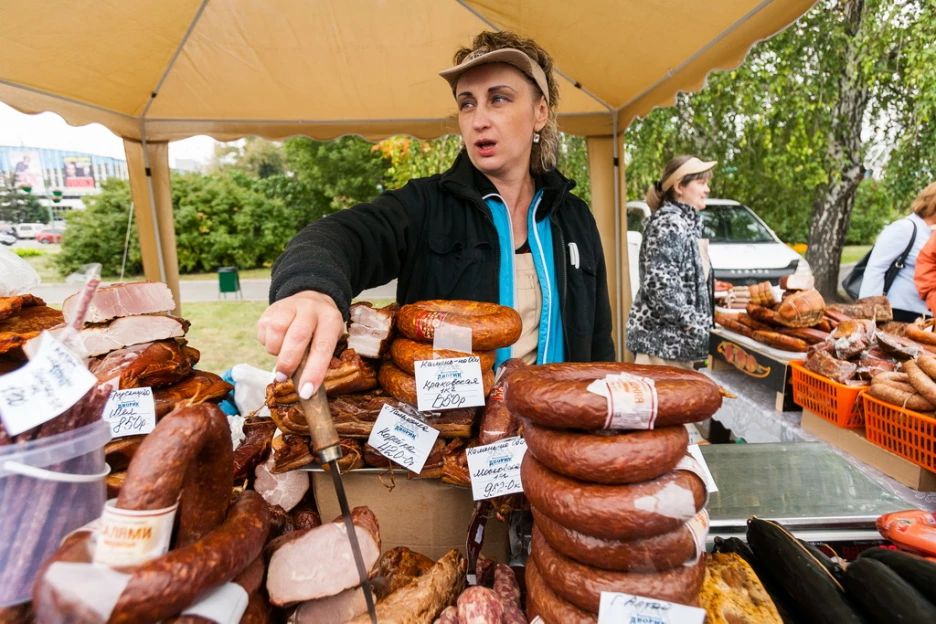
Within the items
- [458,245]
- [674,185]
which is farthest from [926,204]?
[458,245]

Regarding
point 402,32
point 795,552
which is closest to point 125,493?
point 795,552

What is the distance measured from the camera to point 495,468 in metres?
1.51

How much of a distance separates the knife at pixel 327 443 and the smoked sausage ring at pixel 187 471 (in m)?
0.18

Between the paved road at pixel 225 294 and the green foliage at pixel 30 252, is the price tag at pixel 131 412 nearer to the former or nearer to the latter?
the green foliage at pixel 30 252

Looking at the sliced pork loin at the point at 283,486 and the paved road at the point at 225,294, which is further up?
the paved road at the point at 225,294

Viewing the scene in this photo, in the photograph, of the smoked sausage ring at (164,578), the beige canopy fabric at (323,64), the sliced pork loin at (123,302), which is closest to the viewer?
the smoked sausage ring at (164,578)

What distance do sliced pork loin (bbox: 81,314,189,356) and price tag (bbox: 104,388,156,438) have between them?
0.26 m

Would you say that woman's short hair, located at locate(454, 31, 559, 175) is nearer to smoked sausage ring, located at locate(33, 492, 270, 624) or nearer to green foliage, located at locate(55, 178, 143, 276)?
smoked sausage ring, located at locate(33, 492, 270, 624)

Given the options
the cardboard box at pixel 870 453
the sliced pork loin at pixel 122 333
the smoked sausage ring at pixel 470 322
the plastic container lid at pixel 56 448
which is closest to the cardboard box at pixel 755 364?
the cardboard box at pixel 870 453

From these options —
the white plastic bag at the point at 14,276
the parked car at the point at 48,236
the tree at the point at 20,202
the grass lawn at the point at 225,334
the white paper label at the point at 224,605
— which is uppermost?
the tree at the point at 20,202

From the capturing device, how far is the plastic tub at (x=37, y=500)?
36.7 inches

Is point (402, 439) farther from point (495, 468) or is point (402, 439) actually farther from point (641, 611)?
point (641, 611)

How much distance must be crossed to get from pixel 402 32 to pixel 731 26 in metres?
2.52

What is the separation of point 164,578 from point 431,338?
922 mm
